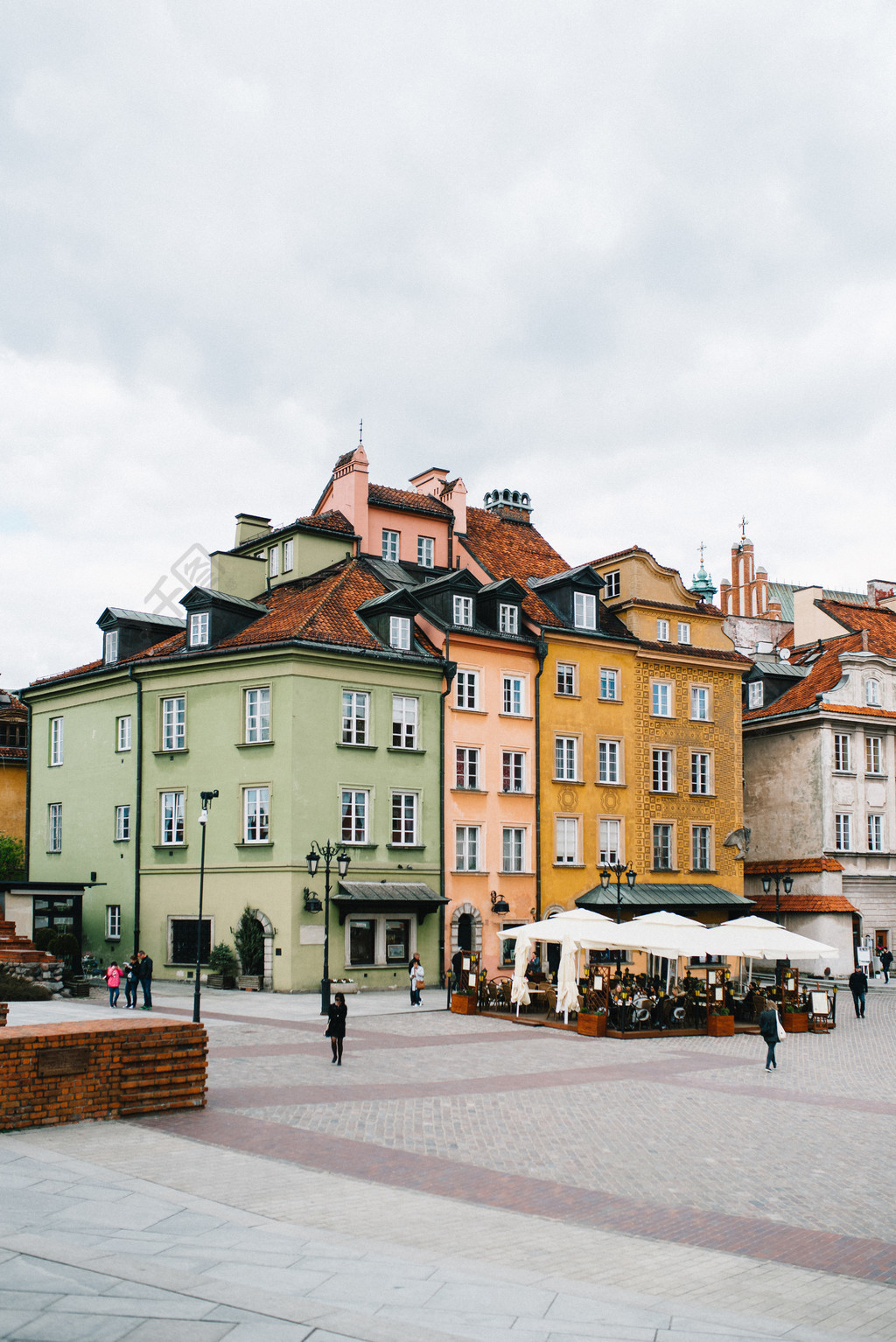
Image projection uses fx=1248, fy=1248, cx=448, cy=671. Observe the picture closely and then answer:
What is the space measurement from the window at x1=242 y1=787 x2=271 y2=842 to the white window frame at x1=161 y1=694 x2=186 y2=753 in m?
3.71

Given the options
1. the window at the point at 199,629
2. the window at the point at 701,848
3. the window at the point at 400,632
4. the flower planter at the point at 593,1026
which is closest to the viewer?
the flower planter at the point at 593,1026

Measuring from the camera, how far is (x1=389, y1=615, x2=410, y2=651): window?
4266 cm

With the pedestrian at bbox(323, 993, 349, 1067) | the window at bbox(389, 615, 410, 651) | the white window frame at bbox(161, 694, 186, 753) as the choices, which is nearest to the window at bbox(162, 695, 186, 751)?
the white window frame at bbox(161, 694, 186, 753)

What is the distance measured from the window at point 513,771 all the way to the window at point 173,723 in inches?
448

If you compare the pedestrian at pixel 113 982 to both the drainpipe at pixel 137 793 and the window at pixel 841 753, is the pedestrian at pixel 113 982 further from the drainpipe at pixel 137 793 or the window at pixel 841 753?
the window at pixel 841 753

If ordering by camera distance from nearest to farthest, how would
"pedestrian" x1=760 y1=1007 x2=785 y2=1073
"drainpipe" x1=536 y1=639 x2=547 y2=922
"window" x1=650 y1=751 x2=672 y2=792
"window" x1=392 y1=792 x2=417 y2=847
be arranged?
"pedestrian" x1=760 y1=1007 x2=785 y2=1073, "window" x1=392 y1=792 x2=417 y2=847, "drainpipe" x1=536 y1=639 x2=547 y2=922, "window" x1=650 y1=751 x2=672 y2=792

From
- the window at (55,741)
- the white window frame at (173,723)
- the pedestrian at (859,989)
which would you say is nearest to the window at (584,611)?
the white window frame at (173,723)

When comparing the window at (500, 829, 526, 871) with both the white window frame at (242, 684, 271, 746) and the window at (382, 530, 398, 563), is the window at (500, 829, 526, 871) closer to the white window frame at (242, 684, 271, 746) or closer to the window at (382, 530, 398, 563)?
the white window frame at (242, 684, 271, 746)

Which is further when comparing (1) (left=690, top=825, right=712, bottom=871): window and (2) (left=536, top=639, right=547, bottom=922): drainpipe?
(1) (left=690, top=825, right=712, bottom=871): window

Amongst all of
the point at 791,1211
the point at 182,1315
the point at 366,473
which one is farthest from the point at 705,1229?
the point at 366,473

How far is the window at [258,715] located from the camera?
132ft

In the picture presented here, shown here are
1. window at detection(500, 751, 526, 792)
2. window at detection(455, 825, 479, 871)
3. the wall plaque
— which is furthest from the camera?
window at detection(500, 751, 526, 792)

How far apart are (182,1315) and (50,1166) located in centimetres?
536

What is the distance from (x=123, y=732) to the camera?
45.1 m
